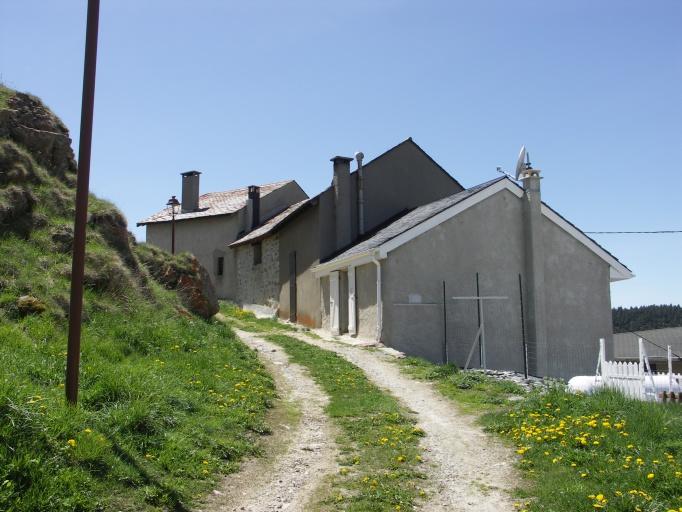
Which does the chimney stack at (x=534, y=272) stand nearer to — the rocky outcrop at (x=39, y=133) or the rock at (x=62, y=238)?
the rock at (x=62, y=238)

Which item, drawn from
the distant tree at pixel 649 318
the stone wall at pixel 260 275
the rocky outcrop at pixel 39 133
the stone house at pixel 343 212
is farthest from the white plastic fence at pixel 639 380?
the distant tree at pixel 649 318

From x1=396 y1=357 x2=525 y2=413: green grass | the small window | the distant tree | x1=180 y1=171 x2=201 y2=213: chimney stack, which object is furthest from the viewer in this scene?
the distant tree

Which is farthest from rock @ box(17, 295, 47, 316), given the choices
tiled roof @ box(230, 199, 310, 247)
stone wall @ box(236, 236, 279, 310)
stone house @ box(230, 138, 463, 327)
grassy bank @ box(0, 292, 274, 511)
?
stone wall @ box(236, 236, 279, 310)

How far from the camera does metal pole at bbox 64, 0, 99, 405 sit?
20.1ft

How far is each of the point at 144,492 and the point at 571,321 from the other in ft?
54.0

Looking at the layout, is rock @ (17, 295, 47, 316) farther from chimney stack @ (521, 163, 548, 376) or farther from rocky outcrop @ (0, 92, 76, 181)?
chimney stack @ (521, 163, 548, 376)

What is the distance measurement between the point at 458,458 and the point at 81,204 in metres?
5.04

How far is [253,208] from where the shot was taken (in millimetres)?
32500

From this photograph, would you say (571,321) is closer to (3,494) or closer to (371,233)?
(371,233)

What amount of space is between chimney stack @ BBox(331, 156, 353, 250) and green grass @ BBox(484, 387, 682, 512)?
13929 mm

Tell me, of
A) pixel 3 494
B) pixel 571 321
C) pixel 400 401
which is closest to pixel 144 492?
pixel 3 494

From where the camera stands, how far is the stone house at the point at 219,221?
107 ft

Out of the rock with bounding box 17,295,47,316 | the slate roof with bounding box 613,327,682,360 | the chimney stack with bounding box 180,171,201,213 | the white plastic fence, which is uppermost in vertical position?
the chimney stack with bounding box 180,171,201,213

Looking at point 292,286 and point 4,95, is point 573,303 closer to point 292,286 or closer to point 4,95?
point 292,286
